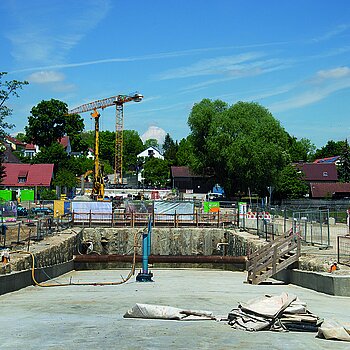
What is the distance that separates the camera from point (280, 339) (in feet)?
34.2

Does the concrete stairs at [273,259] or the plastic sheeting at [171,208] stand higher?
the plastic sheeting at [171,208]

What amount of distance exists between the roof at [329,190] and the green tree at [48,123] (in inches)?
2178

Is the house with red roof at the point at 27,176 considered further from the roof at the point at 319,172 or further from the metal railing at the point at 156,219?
the metal railing at the point at 156,219

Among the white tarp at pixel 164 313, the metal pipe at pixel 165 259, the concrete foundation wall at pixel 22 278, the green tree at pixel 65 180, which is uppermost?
the green tree at pixel 65 180

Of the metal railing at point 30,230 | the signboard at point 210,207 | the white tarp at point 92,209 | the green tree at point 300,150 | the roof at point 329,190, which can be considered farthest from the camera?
the green tree at point 300,150

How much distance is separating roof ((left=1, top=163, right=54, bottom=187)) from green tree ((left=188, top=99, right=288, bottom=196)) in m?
28.9

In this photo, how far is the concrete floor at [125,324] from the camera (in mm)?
10062

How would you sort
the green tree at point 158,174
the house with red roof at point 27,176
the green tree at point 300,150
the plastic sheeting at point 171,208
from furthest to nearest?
the green tree at point 300,150 → the green tree at point 158,174 → the house with red roof at point 27,176 → the plastic sheeting at point 171,208

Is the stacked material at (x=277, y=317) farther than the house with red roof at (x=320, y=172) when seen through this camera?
No

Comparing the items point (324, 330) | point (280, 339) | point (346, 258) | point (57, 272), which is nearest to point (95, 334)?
point (280, 339)

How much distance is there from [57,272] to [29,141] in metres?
102

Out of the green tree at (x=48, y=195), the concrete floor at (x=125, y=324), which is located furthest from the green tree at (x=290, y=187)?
the concrete floor at (x=125, y=324)

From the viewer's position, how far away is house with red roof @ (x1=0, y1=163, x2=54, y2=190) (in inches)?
3878

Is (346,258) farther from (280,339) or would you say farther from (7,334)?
(7,334)
